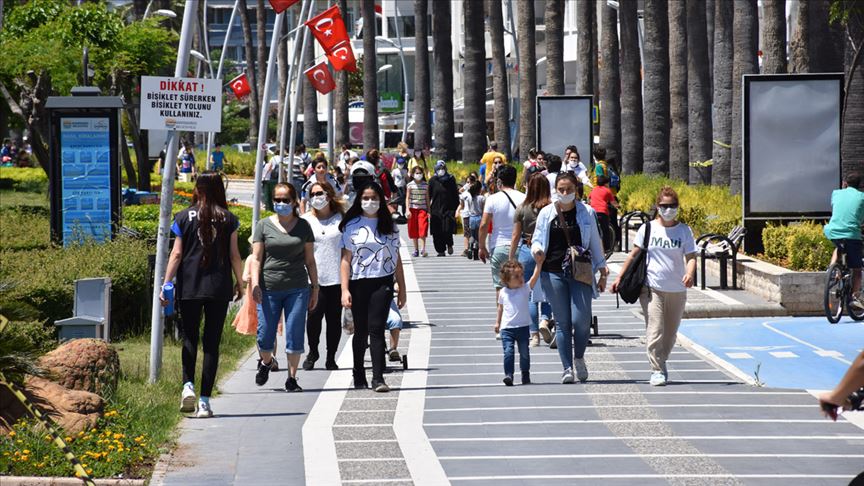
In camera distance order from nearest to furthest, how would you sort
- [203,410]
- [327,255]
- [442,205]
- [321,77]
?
[203,410], [327,255], [442,205], [321,77]

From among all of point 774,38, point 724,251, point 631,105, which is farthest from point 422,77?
point 724,251

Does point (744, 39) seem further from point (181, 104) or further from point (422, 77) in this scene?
point (422, 77)

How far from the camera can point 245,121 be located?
10825cm

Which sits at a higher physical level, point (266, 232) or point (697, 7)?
point (697, 7)

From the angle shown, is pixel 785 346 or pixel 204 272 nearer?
pixel 204 272

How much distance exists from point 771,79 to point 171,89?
35.1 feet

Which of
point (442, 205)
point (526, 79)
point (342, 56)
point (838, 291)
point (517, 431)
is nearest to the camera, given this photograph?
point (517, 431)

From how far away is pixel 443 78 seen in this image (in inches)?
1778

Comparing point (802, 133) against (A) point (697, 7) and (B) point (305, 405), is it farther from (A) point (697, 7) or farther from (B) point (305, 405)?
(A) point (697, 7)

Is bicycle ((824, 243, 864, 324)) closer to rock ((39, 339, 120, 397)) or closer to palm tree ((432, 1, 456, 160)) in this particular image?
rock ((39, 339, 120, 397))

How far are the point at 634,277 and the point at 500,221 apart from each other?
112 inches

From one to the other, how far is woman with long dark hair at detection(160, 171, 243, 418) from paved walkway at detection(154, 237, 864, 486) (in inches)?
18.8

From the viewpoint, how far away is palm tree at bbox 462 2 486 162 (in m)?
42.2

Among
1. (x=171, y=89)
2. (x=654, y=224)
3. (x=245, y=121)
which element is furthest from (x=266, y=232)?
(x=245, y=121)
